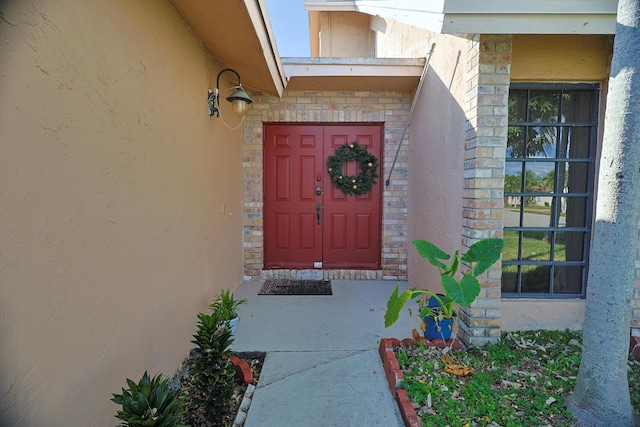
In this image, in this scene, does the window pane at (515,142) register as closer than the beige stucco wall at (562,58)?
No

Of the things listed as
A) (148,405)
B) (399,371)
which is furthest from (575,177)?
(148,405)

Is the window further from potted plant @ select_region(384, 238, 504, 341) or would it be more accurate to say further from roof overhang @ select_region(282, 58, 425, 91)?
roof overhang @ select_region(282, 58, 425, 91)

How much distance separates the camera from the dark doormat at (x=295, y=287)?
156 inches

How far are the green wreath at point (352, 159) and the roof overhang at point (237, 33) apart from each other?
1.34 m

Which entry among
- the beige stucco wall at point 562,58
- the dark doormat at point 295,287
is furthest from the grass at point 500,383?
the beige stucco wall at point 562,58

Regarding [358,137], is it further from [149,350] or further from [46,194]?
[46,194]

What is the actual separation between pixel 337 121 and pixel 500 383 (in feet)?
11.0

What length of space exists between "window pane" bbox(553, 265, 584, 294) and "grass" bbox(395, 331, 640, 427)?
497 mm

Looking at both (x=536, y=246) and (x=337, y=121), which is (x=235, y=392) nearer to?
(x=536, y=246)

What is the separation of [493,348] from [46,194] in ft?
9.13

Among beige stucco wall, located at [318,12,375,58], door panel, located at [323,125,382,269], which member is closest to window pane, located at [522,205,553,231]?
door panel, located at [323,125,382,269]

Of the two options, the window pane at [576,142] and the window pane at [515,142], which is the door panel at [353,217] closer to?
the window pane at [515,142]

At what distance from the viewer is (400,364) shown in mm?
2205

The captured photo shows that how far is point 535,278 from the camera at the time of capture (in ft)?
9.73
